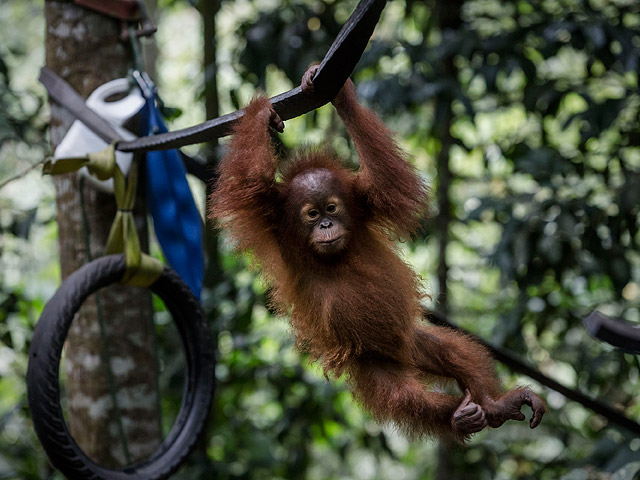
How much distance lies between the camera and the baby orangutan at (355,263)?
5.62ft

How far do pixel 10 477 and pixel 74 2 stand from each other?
2.16 meters

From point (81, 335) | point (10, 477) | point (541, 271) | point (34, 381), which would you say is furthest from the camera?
point (10, 477)

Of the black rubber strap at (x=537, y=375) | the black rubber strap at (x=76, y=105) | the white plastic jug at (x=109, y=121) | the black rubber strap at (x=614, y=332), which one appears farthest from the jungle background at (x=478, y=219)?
the black rubber strap at (x=614, y=332)

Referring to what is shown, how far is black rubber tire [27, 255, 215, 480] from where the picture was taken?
1815mm

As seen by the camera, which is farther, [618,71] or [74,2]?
[618,71]

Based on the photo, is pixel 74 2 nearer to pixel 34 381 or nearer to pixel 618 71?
pixel 34 381

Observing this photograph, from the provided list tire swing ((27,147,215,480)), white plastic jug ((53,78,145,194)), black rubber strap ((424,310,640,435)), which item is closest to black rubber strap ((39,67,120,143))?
white plastic jug ((53,78,145,194))

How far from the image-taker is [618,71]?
3.21m

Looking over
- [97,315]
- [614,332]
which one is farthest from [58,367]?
[614,332]

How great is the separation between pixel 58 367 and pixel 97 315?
1.89 feet

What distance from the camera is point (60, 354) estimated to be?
1901 millimetres

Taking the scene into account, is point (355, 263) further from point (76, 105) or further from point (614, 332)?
point (76, 105)

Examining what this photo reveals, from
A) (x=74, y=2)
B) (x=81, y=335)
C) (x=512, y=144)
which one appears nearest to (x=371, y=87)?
(x=512, y=144)

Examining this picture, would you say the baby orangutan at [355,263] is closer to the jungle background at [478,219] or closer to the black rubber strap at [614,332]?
the black rubber strap at [614,332]
